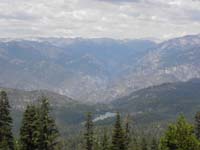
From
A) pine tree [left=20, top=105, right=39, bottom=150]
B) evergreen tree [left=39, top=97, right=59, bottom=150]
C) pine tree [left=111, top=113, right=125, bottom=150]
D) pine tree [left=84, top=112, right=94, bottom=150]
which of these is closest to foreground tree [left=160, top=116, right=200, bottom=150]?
evergreen tree [left=39, top=97, right=59, bottom=150]

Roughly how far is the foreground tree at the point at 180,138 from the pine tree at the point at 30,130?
12405mm

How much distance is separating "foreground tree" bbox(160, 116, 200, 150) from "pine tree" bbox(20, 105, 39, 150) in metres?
12.4

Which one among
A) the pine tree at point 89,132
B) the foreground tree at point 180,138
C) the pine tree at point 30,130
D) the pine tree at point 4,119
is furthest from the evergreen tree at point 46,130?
the pine tree at point 89,132

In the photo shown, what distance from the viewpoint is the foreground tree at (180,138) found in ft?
146

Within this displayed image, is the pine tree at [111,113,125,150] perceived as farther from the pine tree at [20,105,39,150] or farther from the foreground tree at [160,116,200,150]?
the pine tree at [20,105,39,150]

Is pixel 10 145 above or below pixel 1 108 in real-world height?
below

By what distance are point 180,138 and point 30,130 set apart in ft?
47.1

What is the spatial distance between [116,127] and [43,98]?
1178 centimetres

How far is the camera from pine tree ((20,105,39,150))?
4659cm

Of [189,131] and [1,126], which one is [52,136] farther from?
[189,131]

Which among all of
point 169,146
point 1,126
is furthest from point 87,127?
point 169,146

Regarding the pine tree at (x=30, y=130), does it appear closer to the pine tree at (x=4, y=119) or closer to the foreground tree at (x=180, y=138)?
the pine tree at (x=4, y=119)

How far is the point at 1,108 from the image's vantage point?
51.8 m

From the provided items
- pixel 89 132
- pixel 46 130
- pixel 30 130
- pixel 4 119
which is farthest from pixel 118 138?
pixel 89 132
